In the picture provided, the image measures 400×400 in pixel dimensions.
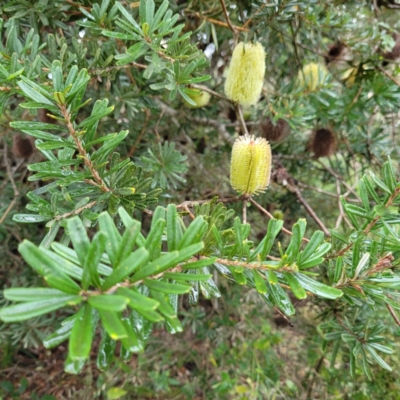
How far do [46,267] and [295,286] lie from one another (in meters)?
0.23

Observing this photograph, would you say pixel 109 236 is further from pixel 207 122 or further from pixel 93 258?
pixel 207 122

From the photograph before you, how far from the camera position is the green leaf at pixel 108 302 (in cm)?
22

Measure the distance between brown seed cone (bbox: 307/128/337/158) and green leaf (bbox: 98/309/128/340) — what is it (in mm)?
1018

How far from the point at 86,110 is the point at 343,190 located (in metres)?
1.02

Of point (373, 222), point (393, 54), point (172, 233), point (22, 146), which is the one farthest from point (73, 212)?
point (393, 54)

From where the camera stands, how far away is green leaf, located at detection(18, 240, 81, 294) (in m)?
0.24

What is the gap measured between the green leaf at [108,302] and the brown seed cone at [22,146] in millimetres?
874

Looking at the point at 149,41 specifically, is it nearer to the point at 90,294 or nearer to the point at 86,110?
the point at 90,294

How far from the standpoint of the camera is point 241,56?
2.28 ft

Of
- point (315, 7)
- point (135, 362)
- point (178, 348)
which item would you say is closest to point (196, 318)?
point (178, 348)

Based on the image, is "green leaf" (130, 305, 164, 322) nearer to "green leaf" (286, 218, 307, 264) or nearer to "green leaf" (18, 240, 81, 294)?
"green leaf" (18, 240, 81, 294)

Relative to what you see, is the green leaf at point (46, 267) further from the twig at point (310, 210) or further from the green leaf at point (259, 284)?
the twig at point (310, 210)

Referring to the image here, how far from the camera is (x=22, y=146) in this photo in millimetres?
989

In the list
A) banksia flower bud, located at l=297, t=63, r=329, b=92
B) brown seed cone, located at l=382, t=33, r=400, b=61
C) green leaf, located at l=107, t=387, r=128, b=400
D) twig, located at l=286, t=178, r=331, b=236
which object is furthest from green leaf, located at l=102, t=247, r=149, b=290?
green leaf, located at l=107, t=387, r=128, b=400
